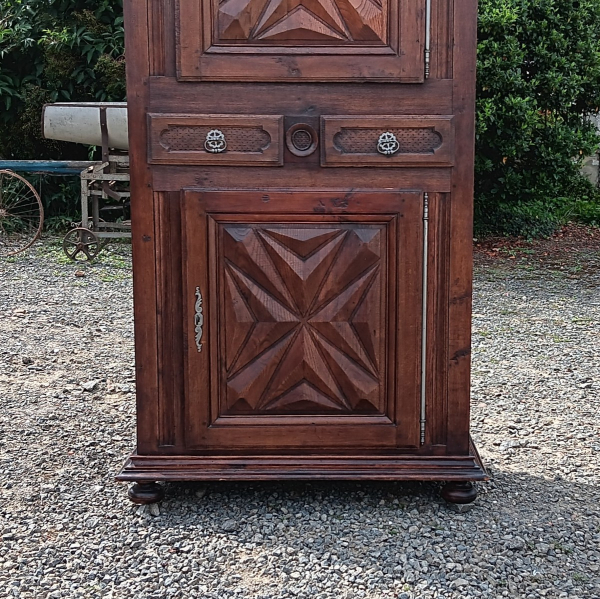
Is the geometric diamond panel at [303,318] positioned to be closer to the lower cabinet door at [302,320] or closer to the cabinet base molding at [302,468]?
the lower cabinet door at [302,320]

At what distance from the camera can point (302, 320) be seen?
2.50 metres

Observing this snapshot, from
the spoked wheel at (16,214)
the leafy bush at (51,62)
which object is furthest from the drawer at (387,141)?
the leafy bush at (51,62)

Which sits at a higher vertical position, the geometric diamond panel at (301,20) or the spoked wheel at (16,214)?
the geometric diamond panel at (301,20)

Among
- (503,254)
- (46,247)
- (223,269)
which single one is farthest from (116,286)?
(223,269)

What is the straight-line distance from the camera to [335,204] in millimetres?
2445

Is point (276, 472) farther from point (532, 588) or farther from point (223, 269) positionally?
point (532, 588)

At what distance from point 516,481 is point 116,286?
4369mm

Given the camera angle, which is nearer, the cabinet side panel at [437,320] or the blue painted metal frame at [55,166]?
the cabinet side panel at [437,320]

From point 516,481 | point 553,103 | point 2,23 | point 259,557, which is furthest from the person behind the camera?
point 2,23

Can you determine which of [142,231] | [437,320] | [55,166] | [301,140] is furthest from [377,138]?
[55,166]

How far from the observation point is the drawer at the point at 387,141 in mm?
2414

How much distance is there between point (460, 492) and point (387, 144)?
1.09 meters

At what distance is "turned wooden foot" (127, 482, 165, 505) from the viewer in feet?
8.36

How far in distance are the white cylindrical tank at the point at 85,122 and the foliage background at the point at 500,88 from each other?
1.02 metres
